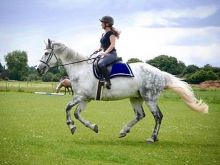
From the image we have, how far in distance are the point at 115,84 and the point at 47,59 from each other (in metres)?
2.49

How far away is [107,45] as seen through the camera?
13695 millimetres

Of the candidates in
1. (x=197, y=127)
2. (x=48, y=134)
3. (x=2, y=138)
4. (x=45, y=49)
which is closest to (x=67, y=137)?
(x=48, y=134)

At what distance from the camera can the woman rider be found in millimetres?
13366

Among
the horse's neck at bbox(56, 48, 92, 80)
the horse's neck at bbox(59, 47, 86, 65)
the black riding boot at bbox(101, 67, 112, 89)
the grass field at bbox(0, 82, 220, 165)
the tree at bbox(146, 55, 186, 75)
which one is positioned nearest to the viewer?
the grass field at bbox(0, 82, 220, 165)

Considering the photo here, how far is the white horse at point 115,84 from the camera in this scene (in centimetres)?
1353

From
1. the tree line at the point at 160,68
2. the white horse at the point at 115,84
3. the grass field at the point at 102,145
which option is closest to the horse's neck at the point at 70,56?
the white horse at the point at 115,84

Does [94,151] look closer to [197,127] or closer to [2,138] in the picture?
[2,138]

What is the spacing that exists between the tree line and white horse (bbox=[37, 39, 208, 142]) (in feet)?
174

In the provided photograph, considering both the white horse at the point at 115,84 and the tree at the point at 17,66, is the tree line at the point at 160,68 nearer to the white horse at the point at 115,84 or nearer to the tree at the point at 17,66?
the tree at the point at 17,66

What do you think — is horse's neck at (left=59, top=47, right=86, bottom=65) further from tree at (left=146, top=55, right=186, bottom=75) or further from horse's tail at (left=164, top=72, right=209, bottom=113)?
tree at (left=146, top=55, right=186, bottom=75)

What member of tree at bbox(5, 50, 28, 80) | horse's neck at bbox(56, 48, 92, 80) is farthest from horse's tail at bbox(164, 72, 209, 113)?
tree at bbox(5, 50, 28, 80)

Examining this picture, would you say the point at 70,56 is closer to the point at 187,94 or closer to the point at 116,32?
the point at 116,32

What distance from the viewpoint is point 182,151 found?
12.0 m

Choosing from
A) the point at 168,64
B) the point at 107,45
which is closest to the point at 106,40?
the point at 107,45
